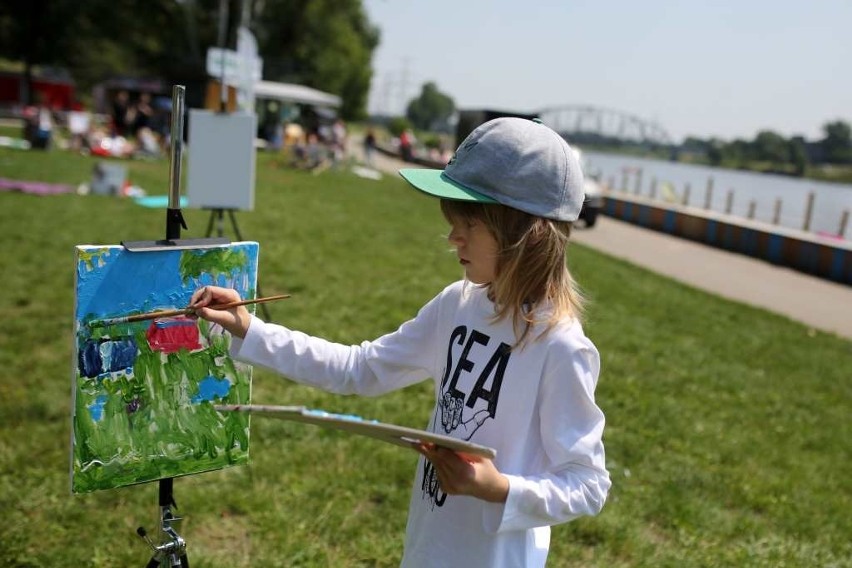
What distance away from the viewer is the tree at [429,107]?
405 feet

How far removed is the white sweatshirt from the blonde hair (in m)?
0.03

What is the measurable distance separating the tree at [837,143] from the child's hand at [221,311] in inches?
2534

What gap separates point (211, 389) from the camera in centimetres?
194

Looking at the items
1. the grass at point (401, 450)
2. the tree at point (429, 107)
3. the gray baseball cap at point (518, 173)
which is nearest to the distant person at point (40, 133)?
the grass at point (401, 450)

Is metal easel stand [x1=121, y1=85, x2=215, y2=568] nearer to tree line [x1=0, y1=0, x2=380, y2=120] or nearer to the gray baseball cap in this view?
the gray baseball cap

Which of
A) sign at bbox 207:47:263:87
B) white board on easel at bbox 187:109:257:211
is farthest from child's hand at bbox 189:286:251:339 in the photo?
sign at bbox 207:47:263:87

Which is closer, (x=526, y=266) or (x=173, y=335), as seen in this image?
(x=526, y=266)

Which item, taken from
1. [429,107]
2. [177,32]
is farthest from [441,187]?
[429,107]

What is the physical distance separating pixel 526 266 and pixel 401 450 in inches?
104

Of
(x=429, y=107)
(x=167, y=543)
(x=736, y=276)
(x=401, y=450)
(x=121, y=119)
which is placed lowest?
(x=401, y=450)

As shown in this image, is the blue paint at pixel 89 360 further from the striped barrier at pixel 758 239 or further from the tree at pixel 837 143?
the tree at pixel 837 143

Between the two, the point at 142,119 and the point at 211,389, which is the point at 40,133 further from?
the point at 211,389

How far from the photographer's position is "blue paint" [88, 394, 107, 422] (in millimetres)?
1779

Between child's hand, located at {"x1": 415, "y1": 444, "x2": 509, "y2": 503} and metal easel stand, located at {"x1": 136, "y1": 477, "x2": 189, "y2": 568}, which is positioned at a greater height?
child's hand, located at {"x1": 415, "y1": 444, "x2": 509, "y2": 503}
